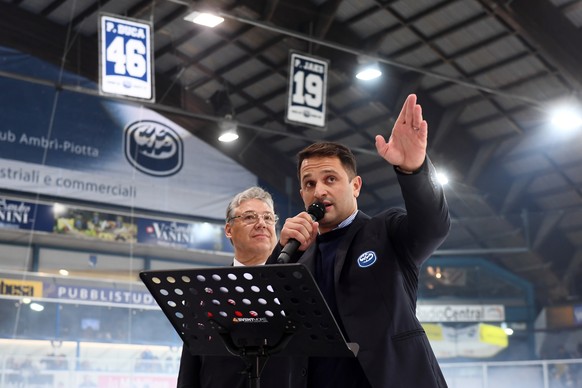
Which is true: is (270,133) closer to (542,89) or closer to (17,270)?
(542,89)

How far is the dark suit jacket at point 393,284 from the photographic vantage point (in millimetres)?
2014

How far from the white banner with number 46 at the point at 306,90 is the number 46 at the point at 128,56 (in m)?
1.76

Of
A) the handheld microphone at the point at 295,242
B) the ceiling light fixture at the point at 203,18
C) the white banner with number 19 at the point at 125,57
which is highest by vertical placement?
the ceiling light fixture at the point at 203,18

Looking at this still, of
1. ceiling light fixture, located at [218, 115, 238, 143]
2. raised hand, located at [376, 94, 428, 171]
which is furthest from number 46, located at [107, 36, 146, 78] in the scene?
raised hand, located at [376, 94, 428, 171]

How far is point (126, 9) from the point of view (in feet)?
34.9

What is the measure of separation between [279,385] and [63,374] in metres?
6.91

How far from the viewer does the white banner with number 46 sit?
9.81 m

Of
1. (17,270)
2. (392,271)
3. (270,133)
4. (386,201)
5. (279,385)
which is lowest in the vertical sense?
(279,385)

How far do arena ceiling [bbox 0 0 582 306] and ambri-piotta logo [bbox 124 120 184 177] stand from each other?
0.40 meters

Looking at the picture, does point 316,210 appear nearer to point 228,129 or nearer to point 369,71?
point 369,71

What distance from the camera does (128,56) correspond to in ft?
28.9

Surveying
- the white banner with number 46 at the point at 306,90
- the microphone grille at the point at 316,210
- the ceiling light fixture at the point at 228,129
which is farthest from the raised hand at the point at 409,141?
Result: the ceiling light fixture at the point at 228,129

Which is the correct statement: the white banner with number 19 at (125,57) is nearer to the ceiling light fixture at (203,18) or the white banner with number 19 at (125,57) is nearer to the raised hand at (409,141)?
the ceiling light fixture at (203,18)

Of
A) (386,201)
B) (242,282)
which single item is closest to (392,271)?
(242,282)
